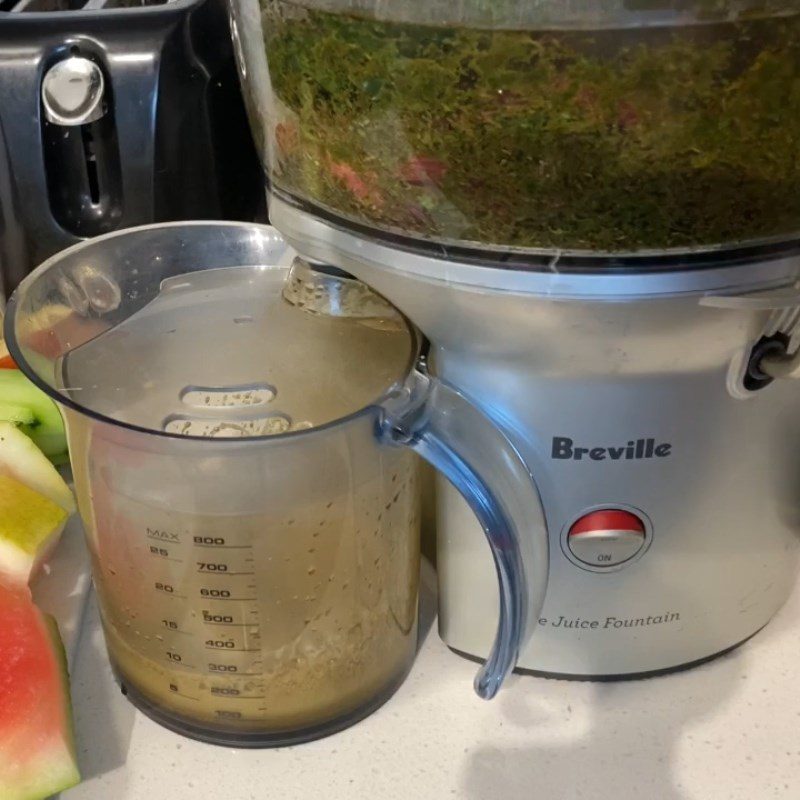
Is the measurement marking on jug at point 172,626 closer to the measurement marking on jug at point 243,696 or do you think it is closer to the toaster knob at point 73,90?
the measurement marking on jug at point 243,696

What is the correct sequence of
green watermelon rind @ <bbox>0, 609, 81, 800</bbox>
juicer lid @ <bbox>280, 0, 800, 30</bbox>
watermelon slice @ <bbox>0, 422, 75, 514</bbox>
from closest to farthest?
juicer lid @ <bbox>280, 0, 800, 30</bbox> → green watermelon rind @ <bbox>0, 609, 81, 800</bbox> → watermelon slice @ <bbox>0, 422, 75, 514</bbox>

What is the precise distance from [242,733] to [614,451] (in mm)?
233

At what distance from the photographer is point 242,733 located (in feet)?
1.64

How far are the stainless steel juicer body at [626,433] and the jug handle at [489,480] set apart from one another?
1 centimetres

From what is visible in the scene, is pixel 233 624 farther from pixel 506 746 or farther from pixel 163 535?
pixel 506 746

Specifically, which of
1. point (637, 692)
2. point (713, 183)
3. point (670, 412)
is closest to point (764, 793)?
point (637, 692)

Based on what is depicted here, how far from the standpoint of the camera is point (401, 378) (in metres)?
0.46

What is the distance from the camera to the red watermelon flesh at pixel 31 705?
448 mm

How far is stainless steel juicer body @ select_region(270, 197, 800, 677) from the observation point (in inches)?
15.4

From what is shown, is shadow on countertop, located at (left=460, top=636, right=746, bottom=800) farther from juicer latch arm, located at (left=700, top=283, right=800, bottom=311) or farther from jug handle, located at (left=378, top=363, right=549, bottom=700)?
juicer latch arm, located at (left=700, top=283, right=800, bottom=311)

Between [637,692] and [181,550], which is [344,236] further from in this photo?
[637,692]

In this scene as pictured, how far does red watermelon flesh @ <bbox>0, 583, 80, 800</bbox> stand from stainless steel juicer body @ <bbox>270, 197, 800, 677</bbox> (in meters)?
0.20

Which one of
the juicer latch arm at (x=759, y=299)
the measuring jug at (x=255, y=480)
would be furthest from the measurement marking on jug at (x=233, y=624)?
the juicer latch arm at (x=759, y=299)

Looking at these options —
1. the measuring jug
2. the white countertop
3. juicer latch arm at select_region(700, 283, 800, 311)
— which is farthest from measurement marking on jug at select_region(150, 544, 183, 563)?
juicer latch arm at select_region(700, 283, 800, 311)
